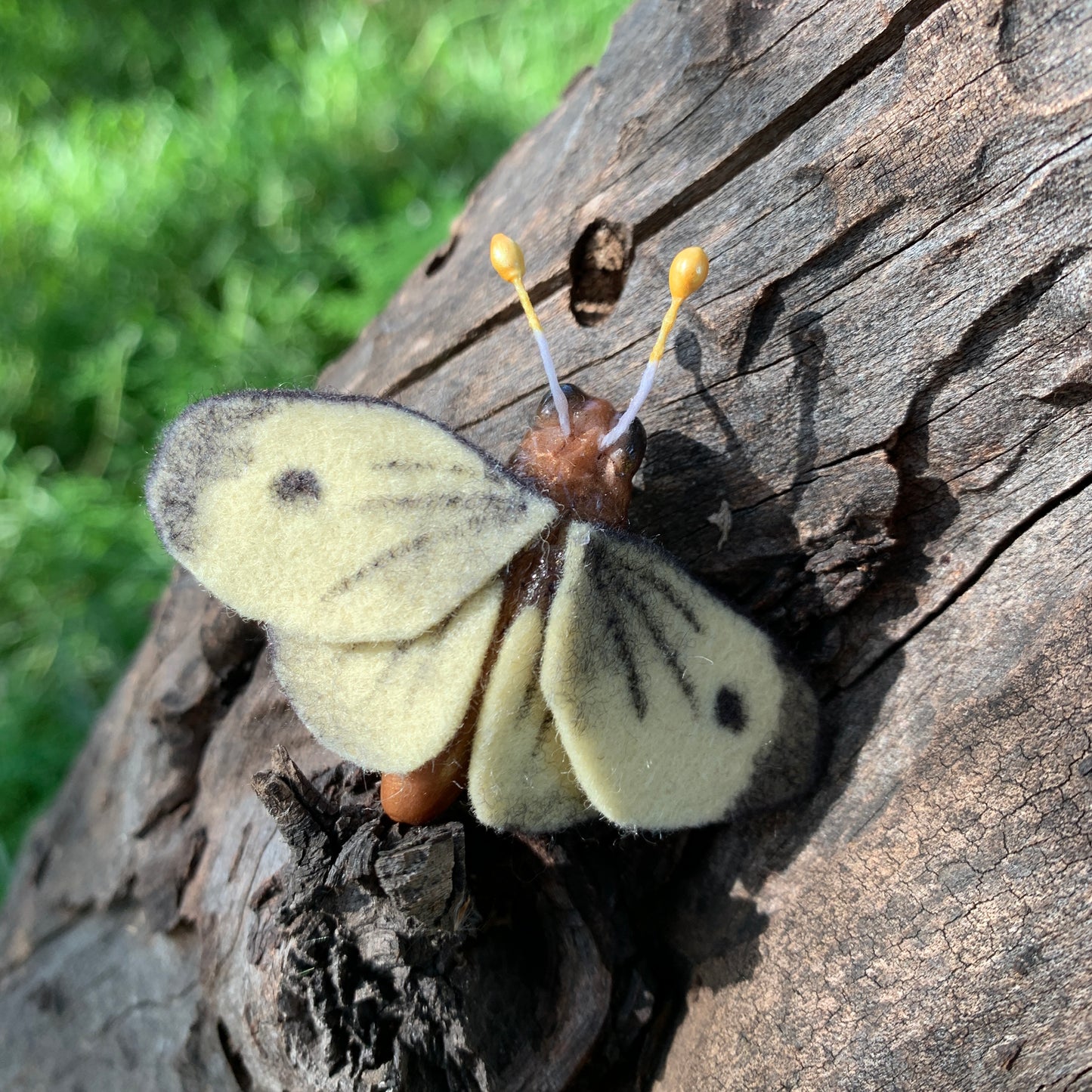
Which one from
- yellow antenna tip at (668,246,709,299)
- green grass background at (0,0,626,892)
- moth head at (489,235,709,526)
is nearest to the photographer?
yellow antenna tip at (668,246,709,299)

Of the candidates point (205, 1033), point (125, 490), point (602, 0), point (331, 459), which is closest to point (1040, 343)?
point (331, 459)

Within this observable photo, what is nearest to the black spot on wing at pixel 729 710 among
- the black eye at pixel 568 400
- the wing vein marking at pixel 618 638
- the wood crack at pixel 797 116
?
the wing vein marking at pixel 618 638

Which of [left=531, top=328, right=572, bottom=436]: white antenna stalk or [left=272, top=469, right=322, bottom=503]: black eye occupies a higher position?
[left=272, top=469, right=322, bottom=503]: black eye

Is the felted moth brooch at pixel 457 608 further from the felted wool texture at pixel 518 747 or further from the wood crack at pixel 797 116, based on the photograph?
the wood crack at pixel 797 116

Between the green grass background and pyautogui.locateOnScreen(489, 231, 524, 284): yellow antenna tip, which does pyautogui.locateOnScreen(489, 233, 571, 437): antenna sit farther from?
the green grass background

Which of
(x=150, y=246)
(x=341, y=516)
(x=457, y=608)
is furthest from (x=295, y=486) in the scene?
(x=150, y=246)

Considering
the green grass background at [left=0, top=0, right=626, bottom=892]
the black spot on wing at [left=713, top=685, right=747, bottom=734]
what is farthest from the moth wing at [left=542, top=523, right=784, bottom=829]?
the green grass background at [left=0, top=0, right=626, bottom=892]

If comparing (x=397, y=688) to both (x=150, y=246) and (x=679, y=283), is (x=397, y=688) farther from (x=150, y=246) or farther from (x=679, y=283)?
(x=150, y=246)

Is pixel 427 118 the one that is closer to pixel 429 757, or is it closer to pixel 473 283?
pixel 473 283
